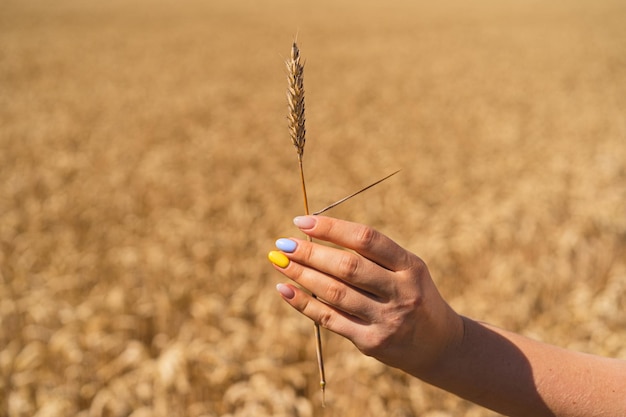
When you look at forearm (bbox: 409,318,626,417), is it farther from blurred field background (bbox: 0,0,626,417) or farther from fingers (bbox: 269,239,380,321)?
blurred field background (bbox: 0,0,626,417)

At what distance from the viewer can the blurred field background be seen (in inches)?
147

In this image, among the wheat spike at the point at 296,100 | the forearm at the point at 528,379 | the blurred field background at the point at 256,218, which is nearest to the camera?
the wheat spike at the point at 296,100

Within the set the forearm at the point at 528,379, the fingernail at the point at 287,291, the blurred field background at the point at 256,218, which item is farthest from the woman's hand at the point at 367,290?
the blurred field background at the point at 256,218

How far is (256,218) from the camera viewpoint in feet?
24.2

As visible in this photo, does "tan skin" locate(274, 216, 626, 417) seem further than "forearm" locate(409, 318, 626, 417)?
No

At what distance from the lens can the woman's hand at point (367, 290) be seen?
1.28m

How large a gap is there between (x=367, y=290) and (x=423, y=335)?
22 cm

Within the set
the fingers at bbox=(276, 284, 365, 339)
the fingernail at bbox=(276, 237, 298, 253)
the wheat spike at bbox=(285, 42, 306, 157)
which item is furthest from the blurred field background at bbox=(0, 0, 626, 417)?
the wheat spike at bbox=(285, 42, 306, 157)

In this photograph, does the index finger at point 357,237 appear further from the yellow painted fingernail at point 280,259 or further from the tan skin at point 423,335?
the yellow painted fingernail at point 280,259

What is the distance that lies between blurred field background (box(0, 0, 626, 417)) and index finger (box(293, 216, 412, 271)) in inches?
92.2

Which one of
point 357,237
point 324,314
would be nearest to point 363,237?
point 357,237

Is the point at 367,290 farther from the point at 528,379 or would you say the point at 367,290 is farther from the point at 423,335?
the point at 528,379

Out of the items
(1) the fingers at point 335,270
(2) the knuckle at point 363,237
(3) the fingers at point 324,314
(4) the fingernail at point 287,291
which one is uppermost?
(2) the knuckle at point 363,237

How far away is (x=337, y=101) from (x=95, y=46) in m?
17.1
